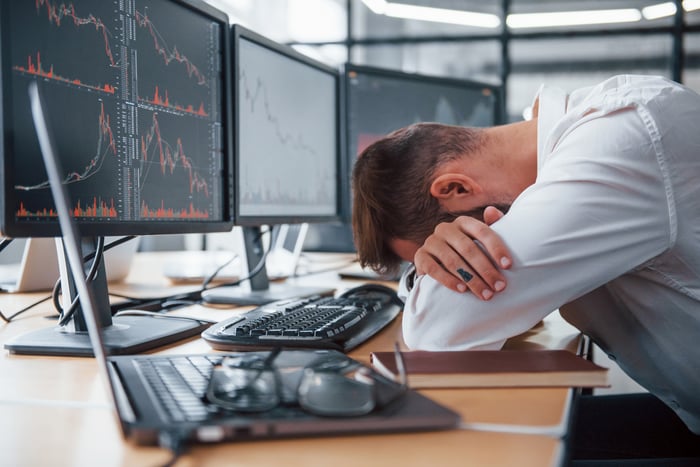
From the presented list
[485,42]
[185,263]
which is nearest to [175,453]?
[185,263]

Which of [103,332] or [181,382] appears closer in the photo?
[181,382]

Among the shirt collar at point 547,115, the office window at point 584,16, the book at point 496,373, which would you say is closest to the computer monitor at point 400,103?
the shirt collar at point 547,115

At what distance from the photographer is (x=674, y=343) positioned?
957 mm

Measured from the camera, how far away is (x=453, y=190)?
1.11 metres

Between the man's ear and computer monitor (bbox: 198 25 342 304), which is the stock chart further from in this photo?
the man's ear

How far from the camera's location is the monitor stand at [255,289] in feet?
4.51

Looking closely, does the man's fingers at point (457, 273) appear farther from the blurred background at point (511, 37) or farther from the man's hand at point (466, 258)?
the blurred background at point (511, 37)

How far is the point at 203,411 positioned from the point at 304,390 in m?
0.08

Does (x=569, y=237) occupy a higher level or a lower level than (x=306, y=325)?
higher

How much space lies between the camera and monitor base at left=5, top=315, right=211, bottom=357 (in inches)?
33.3

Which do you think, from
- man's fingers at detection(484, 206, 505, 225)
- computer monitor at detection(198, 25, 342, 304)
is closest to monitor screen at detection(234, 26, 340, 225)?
computer monitor at detection(198, 25, 342, 304)

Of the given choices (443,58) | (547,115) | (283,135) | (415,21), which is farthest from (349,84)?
(415,21)

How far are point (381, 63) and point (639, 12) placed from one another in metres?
1.76

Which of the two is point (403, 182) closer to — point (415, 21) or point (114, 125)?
point (114, 125)
